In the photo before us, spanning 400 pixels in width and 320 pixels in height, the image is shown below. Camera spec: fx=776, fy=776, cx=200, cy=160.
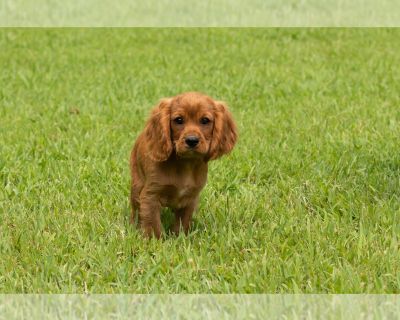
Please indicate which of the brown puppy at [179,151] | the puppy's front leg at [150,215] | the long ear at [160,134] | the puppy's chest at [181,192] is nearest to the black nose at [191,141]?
the brown puppy at [179,151]

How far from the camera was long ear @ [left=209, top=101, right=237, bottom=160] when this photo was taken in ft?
14.9

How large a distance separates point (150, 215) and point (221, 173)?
5.13ft

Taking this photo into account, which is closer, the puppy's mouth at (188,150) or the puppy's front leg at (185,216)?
the puppy's mouth at (188,150)

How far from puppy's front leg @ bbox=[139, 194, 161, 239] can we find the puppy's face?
0.36 metres

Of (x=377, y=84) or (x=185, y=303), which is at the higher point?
(x=377, y=84)

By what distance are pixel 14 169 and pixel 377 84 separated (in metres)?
5.09

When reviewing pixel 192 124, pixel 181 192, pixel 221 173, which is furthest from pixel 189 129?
pixel 221 173

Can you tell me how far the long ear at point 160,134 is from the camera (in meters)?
4.45

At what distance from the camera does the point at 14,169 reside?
20.1ft

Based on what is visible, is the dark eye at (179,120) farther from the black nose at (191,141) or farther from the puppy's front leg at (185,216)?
the puppy's front leg at (185,216)

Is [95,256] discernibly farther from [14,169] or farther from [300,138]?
[300,138]

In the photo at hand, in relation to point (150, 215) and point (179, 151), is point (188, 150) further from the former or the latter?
point (150, 215)

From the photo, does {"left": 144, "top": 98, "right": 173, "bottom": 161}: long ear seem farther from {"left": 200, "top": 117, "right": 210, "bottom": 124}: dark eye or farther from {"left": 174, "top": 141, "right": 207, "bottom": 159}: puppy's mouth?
{"left": 200, "top": 117, "right": 210, "bottom": 124}: dark eye

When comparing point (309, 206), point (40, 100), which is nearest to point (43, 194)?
point (309, 206)
